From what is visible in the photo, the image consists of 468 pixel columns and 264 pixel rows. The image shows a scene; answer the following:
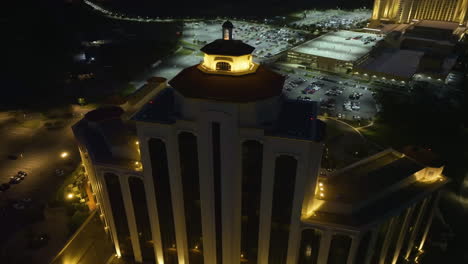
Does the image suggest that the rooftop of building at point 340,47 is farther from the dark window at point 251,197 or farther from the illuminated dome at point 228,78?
the dark window at point 251,197

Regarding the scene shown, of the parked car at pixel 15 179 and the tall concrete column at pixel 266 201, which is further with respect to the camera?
the parked car at pixel 15 179

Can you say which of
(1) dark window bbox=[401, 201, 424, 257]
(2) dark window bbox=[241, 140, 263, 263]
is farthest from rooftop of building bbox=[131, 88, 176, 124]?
(1) dark window bbox=[401, 201, 424, 257]

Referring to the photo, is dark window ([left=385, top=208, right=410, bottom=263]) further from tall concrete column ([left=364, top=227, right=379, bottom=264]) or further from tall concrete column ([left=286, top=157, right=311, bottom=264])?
tall concrete column ([left=286, top=157, right=311, bottom=264])

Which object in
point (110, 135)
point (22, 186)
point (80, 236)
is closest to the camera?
point (110, 135)

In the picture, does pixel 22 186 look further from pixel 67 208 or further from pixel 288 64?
pixel 288 64

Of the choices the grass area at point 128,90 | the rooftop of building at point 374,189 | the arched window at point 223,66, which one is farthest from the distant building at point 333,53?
the arched window at point 223,66

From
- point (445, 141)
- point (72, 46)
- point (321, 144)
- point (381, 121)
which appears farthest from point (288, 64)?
point (321, 144)

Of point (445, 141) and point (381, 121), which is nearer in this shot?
point (445, 141)
